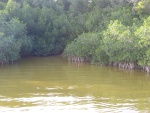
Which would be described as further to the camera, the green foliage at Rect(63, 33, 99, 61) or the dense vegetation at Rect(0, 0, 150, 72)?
the green foliage at Rect(63, 33, 99, 61)

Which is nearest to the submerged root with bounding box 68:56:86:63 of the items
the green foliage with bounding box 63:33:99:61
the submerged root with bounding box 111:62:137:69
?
the green foliage with bounding box 63:33:99:61

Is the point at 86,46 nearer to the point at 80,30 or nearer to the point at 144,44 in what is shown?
the point at 144,44

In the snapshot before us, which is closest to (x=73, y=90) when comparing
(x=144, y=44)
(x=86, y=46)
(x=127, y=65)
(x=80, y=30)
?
(x=144, y=44)

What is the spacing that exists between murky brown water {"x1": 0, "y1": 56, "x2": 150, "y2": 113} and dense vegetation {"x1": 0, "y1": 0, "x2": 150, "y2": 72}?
5.00 ft

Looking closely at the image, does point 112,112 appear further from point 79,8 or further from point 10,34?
point 79,8

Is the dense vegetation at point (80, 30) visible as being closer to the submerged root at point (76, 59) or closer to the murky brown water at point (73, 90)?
the submerged root at point (76, 59)

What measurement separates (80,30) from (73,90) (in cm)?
2020

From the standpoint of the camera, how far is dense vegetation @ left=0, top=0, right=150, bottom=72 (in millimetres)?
23984

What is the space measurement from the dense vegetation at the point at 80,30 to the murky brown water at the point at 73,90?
1.52 meters

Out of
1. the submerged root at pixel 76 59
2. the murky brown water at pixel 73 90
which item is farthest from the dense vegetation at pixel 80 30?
the murky brown water at pixel 73 90

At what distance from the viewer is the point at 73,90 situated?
56.4 feet

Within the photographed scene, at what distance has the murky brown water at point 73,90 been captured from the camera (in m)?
13.8

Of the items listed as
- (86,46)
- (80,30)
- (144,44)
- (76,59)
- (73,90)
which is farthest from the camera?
(80,30)

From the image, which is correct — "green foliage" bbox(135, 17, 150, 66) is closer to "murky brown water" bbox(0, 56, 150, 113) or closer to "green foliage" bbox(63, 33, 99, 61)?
"murky brown water" bbox(0, 56, 150, 113)
